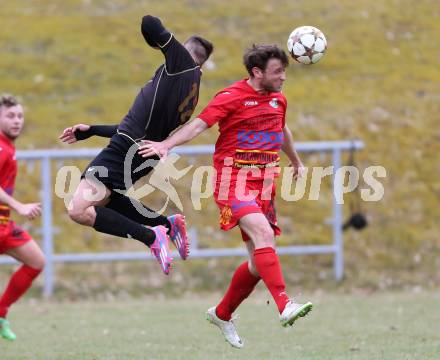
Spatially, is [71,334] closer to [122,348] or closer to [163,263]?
[122,348]

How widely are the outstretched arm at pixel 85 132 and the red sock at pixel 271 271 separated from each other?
151 centimetres

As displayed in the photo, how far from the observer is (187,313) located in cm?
1018

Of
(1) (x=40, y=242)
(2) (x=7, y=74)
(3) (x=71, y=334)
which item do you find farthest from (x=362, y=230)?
(2) (x=7, y=74)

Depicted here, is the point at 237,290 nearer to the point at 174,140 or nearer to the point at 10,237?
the point at 174,140

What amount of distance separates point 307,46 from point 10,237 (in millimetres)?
3163

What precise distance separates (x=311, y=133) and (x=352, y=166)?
2.02 meters

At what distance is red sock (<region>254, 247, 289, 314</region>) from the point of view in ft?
20.4

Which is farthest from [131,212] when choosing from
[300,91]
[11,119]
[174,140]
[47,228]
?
[300,91]

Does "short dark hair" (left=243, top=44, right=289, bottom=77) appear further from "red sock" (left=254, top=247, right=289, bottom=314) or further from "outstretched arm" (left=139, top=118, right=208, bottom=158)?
"red sock" (left=254, top=247, right=289, bottom=314)

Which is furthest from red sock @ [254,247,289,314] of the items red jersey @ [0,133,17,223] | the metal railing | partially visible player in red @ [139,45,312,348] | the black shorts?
the metal railing

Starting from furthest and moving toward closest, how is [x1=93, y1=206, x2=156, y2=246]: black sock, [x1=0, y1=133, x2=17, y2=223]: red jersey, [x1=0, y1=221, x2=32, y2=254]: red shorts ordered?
[x1=0, y1=221, x2=32, y2=254]: red shorts → [x1=0, y1=133, x2=17, y2=223]: red jersey → [x1=93, y1=206, x2=156, y2=246]: black sock

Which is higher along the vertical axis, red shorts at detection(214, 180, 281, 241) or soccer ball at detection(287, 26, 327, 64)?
soccer ball at detection(287, 26, 327, 64)

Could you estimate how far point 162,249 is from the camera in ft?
22.8

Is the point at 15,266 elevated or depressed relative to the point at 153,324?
depressed
